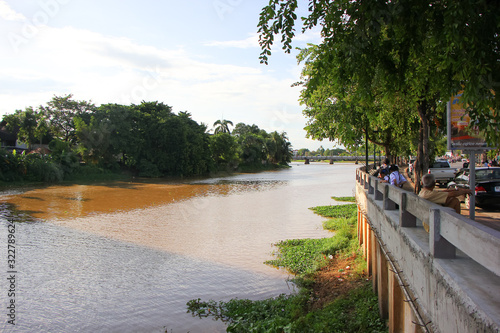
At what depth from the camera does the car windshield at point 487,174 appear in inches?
587

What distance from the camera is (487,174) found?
15203 millimetres

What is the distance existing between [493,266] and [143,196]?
30694 millimetres

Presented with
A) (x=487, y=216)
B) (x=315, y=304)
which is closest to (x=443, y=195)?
(x=315, y=304)

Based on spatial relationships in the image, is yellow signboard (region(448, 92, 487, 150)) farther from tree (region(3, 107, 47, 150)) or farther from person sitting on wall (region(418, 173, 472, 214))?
tree (region(3, 107, 47, 150))

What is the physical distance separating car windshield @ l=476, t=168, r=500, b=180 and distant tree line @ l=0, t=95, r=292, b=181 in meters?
38.9

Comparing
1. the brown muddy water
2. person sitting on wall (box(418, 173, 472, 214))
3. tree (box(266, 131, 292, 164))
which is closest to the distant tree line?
the brown muddy water

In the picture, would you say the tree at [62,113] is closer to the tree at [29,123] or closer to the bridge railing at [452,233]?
the tree at [29,123]

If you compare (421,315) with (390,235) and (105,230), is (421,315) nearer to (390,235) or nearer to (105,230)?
(390,235)

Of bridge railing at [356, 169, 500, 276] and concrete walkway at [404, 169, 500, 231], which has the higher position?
bridge railing at [356, 169, 500, 276]

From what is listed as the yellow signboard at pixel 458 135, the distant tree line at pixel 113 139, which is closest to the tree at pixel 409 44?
the yellow signboard at pixel 458 135

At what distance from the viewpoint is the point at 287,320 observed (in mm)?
7066

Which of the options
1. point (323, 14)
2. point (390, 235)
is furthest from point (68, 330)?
point (323, 14)

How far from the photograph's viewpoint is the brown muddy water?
8.32 meters

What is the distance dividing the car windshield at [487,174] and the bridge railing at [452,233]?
11.6 m
